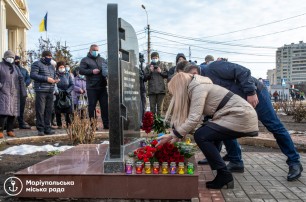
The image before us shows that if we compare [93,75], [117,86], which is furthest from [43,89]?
[117,86]

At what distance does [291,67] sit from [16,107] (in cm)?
11461

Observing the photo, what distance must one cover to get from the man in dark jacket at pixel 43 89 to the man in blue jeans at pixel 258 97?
438cm

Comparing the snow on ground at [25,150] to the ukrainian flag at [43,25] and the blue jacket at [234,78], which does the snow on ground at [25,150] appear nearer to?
the blue jacket at [234,78]

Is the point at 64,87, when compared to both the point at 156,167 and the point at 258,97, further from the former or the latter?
the point at 156,167

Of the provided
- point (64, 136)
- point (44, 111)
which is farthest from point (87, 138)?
point (44, 111)

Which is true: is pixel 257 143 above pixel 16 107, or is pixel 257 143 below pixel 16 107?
below

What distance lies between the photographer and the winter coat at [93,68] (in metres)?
8.09

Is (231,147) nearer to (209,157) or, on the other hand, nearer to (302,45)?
(209,157)

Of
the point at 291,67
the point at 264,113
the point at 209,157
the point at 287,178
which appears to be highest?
the point at 291,67

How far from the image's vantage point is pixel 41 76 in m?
7.70

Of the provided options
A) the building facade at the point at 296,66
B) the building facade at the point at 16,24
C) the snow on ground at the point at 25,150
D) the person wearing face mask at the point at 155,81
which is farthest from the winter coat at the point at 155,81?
the building facade at the point at 296,66

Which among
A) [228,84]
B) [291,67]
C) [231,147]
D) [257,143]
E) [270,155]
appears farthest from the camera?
[291,67]

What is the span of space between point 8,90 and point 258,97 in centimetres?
546

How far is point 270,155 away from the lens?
5.90 metres
